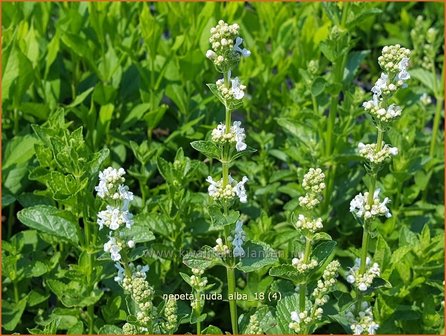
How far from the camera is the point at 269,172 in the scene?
4359mm

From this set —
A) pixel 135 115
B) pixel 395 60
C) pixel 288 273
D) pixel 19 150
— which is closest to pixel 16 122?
pixel 19 150

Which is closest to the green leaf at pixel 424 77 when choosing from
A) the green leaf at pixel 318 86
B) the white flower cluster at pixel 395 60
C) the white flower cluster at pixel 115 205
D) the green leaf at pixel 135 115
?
the green leaf at pixel 318 86

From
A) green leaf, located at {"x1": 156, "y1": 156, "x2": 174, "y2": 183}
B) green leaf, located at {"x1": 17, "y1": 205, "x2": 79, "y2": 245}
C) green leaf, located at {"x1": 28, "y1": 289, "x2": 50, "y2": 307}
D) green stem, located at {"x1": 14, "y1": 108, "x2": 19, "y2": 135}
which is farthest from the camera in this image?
green stem, located at {"x1": 14, "y1": 108, "x2": 19, "y2": 135}

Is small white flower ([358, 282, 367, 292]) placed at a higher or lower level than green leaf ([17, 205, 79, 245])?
lower

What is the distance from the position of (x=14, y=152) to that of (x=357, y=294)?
6.54 feet

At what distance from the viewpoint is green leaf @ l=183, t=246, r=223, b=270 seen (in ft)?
9.91

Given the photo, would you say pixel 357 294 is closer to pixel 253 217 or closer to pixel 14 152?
pixel 253 217

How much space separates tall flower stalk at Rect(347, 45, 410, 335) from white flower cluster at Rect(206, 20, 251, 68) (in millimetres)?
541

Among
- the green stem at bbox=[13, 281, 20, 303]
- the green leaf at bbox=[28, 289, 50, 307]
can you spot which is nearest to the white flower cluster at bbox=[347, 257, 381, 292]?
the green leaf at bbox=[28, 289, 50, 307]

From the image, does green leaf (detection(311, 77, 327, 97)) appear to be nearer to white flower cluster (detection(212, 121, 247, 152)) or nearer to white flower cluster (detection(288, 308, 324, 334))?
white flower cluster (detection(212, 121, 247, 152))

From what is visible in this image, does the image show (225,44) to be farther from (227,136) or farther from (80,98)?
(80,98)

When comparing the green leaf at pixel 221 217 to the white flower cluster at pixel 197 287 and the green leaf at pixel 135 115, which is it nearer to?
the white flower cluster at pixel 197 287

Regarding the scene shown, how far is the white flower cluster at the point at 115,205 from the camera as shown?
9.36 ft

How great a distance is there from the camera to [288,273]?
289 cm
